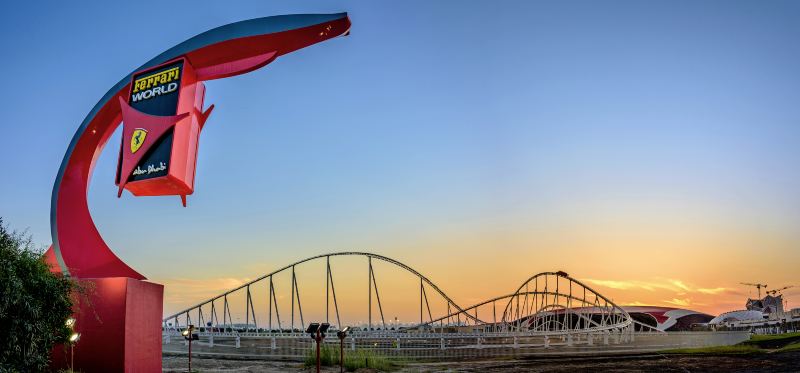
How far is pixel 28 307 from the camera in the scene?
2312 cm

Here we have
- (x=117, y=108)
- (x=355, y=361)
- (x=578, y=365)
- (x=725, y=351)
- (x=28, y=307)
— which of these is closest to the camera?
(x=28, y=307)

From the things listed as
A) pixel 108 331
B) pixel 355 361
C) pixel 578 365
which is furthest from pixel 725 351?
pixel 108 331

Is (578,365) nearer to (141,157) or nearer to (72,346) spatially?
(72,346)

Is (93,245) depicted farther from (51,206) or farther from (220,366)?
(220,366)

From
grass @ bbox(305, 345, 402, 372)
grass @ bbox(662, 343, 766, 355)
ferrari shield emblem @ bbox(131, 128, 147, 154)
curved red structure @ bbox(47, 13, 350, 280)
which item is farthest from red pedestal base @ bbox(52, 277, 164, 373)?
grass @ bbox(662, 343, 766, 355)

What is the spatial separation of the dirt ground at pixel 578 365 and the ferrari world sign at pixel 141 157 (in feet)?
32.6

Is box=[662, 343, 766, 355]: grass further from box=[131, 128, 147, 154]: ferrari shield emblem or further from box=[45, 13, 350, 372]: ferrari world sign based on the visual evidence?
box=[131, 128, 147, 154]: ferrari shield emblem

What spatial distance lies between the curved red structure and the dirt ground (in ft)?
35.2

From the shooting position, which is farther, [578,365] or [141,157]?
[578,365]

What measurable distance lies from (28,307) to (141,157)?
21.8 ft

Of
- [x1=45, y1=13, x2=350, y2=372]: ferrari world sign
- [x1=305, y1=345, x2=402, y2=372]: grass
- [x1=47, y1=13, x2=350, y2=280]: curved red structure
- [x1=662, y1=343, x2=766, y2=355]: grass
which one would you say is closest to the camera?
[x1=45, y1=13, x2=350, y2=372]: ferrari world sign

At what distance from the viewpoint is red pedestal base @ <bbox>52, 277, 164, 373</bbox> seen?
26.4m

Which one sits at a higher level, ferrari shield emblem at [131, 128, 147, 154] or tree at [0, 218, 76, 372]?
ferrari shield emblem at [131, 128, 147, 154]

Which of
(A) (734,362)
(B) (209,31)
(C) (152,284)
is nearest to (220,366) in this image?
(C) (152,284)
